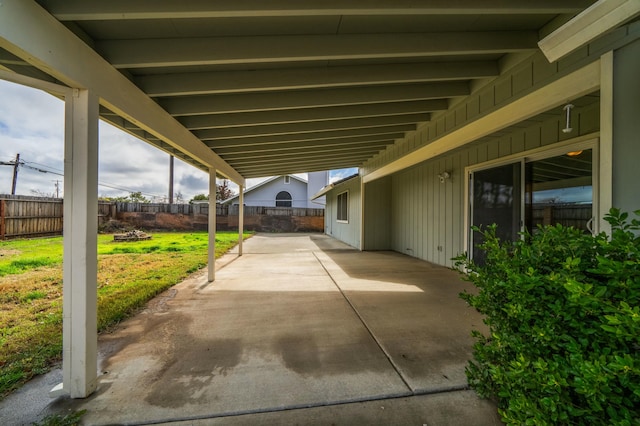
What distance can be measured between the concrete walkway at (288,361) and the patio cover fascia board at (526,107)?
223 centimetres

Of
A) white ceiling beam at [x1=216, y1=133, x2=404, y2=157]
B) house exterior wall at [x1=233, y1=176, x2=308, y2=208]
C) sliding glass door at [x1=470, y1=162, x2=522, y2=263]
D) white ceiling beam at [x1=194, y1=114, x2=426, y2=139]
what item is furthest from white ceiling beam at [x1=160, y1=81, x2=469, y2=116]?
house exterior wall at [x1=233, y1=176, x2=308, y2=208]

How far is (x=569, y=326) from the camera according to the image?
4.13ft

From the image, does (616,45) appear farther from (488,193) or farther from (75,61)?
(75,61)

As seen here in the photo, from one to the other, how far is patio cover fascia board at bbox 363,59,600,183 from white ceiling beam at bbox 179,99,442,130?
1.88 ft

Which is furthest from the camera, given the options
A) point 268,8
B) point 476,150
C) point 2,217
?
point 2,217

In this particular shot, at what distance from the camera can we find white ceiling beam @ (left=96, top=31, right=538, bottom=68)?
84.1 inches

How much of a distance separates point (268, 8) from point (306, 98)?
1553 mm

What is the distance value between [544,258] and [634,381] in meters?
0.57

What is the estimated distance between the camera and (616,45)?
1.78m

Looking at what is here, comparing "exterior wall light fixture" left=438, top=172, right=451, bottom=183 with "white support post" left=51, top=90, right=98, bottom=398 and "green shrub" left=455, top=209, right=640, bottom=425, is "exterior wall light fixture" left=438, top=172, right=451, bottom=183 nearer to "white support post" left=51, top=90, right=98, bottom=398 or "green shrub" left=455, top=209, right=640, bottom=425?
"green shrub" left=455, top=209, right=640, bottom=425

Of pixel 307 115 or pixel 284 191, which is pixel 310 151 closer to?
pixel 307 115

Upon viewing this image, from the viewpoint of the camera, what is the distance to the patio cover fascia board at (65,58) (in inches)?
Answer: 56.3

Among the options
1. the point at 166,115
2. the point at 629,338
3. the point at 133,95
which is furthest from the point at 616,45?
the point at 166,115

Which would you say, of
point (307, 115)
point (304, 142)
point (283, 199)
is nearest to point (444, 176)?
point (304, 142)
